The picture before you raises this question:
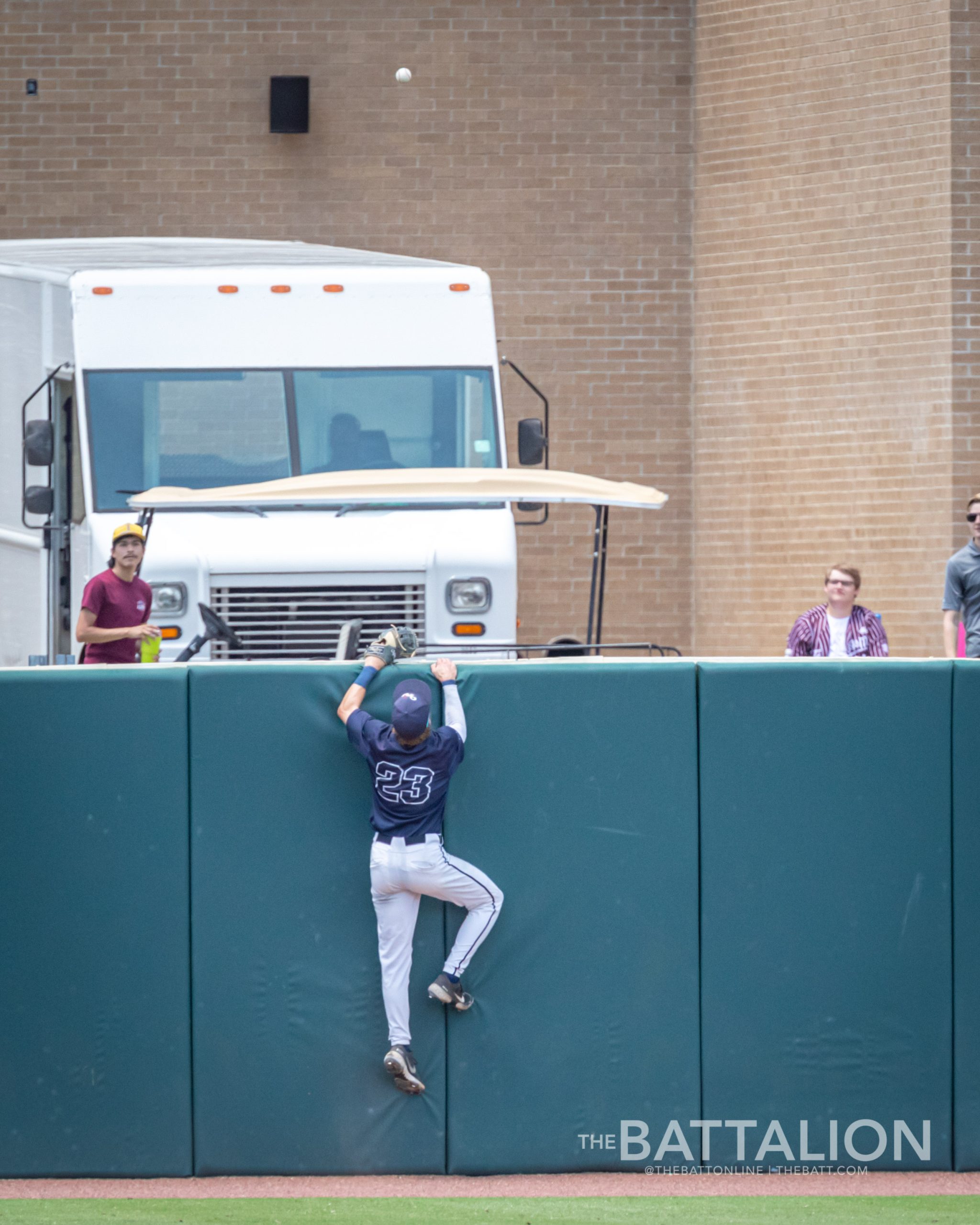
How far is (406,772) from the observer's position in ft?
21.2

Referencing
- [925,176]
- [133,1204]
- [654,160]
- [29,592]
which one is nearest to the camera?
[133,1204]

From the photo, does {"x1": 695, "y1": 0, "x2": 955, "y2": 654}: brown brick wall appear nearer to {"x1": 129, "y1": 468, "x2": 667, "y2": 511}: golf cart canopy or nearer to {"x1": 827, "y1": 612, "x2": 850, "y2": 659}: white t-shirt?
{"x1": 827, "y1": 612, "x2": 850, "y2": 659}: white t-shirt

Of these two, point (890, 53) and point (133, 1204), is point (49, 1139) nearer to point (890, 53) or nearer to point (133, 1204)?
point (133, 1204)

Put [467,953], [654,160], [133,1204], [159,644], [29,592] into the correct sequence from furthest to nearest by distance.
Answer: [654,160] → [29,592] → [159,644] → [467,953] → [133,1204]

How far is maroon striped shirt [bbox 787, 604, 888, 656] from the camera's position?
30.7 feet

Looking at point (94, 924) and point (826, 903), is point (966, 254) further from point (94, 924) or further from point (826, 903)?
point (94, 924)

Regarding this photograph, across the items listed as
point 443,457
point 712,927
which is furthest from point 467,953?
point 443,457

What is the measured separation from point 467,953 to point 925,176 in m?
9.16

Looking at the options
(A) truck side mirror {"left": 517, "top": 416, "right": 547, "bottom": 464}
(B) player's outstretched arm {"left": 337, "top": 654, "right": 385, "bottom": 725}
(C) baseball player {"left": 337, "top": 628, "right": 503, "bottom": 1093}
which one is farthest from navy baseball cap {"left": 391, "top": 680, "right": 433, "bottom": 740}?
(A) truck side mirror {"left": 517, "top": 416, "right": 547, "bottom": 464}

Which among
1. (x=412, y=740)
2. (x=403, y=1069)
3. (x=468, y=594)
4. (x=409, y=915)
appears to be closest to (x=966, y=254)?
(x=468, y=594)

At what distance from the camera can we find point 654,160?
15.5 m

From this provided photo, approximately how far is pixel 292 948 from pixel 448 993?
0.67 meters

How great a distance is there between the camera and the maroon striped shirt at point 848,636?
30.7 ft

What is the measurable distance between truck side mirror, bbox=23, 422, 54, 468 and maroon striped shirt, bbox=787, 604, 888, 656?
4.56 m
